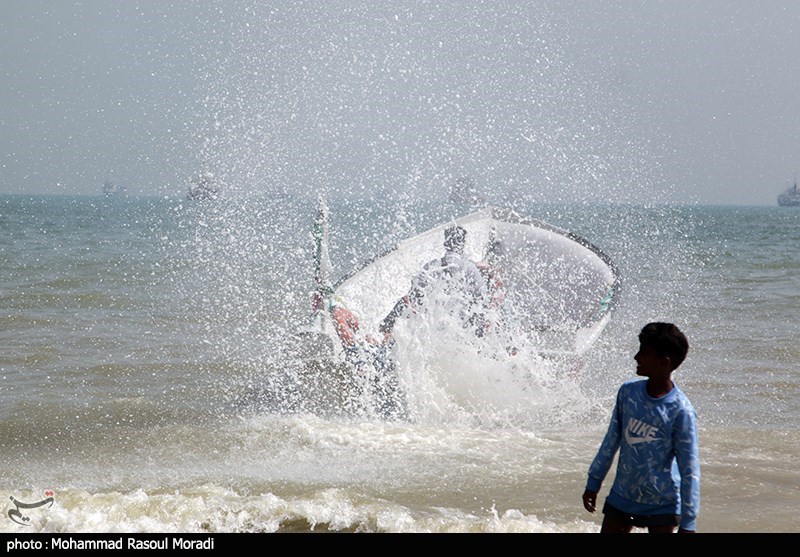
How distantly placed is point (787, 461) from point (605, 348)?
534 centimetres

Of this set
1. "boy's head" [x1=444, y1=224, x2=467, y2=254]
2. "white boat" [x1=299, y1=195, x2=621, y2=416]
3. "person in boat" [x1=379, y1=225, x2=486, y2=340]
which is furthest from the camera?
"white boat" [x1=299, y1=195, x2=621, y2=416]

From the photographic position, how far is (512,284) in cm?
1198

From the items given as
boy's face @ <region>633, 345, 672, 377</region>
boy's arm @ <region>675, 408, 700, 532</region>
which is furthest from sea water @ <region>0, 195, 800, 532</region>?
boy's face @ <region>633, 345, 672, 377</region>

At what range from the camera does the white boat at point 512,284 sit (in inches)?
381

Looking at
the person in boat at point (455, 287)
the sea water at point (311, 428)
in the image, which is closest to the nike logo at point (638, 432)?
the sea water at point (311, 428)

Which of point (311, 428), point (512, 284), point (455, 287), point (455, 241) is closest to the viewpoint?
point (311, 428)

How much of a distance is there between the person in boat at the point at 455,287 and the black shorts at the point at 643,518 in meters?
4.91

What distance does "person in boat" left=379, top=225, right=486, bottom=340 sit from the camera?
28.0ft

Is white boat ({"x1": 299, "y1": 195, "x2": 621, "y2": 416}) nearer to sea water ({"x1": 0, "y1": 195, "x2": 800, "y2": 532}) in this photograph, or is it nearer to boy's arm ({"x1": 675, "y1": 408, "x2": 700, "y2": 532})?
sea water ({"x1": 0, "y1": 195, "x2": 800, "y2": 532})

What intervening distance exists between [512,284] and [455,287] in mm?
3538

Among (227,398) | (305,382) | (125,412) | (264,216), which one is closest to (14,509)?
(125,412)

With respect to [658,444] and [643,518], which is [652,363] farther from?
[643,518]

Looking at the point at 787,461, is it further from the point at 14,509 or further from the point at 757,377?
the point at 14,509

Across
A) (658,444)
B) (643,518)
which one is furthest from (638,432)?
(643,518)
